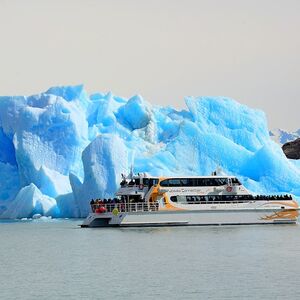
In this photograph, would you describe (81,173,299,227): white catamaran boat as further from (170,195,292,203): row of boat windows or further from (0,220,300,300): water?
(0,220,300,300): water

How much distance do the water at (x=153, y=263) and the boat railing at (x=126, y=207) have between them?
3.82 feet

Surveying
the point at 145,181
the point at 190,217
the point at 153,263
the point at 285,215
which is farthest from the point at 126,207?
the point at 153,263

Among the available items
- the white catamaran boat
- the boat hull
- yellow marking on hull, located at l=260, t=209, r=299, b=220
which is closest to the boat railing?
the white catamaran boat

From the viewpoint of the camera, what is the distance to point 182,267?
Result: 87.7 ft

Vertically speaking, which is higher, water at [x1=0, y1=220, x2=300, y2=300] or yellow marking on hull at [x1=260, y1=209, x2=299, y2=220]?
yellow marking on hull at [x1=260, y1=209, x2=299, y2=220]

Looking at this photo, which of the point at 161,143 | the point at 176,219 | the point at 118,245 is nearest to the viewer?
the point at 118,245

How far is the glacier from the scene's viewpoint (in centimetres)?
5334

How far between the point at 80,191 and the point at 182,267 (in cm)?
2618

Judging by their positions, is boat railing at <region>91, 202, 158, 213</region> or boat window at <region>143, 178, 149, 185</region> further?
boat window at <region>143, 178, 149, 185</region>

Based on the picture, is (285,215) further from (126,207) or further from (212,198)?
(126,207)

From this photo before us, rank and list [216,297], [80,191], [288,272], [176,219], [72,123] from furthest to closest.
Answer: [72,123] < [80,191] < [176,219] < [288,272] < [216,297]

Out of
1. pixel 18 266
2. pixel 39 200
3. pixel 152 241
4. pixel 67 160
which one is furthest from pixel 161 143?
pixel 18 266

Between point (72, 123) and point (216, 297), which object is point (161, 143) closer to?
point (72, 123)

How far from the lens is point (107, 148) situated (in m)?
52.8
